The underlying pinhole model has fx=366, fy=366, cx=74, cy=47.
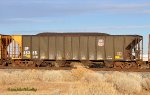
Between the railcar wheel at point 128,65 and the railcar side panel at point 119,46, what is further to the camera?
the railcar side panel at point 119,46

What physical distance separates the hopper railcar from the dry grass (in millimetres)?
9840

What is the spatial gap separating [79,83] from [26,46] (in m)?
17.7

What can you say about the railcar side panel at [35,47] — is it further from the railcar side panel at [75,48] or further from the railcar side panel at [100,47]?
the railcar side panel at [100,47]

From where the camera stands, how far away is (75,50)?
36719 mm

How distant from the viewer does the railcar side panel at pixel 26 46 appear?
123 feet

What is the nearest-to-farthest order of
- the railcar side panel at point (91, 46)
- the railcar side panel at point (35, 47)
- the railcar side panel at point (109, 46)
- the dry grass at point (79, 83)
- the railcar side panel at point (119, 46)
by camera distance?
the dry grass at point (79, 83), the railcar side panel at point (119, 46), the railcar side panel at point (109, 46), the railcar side panel at point (91, 46), the railcar side panel at point (35, 47)

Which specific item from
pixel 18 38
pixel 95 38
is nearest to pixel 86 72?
pixel 95 38

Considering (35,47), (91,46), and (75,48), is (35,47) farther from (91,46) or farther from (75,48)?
(91,46)

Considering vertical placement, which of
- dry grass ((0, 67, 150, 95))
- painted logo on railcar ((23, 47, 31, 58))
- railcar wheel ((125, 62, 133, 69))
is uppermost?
painted logo on railcar ((23, 47, 31, 58))

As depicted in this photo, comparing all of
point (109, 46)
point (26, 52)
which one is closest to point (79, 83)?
point (109, 46)

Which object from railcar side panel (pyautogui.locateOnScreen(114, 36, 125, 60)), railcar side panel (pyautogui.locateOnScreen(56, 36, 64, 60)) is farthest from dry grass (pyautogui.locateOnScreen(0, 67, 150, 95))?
railcar side panel (pyautogui.locateOnScreen(114, 36, 125, 60))

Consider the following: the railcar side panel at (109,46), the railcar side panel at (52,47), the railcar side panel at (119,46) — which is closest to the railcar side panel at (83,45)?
the railcar side panel at (109,46)

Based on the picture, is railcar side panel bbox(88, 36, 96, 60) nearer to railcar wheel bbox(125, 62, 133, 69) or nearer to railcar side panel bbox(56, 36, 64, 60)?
railcar side panel bbox(56, 36, 64, 60)

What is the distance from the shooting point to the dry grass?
54.4ft
